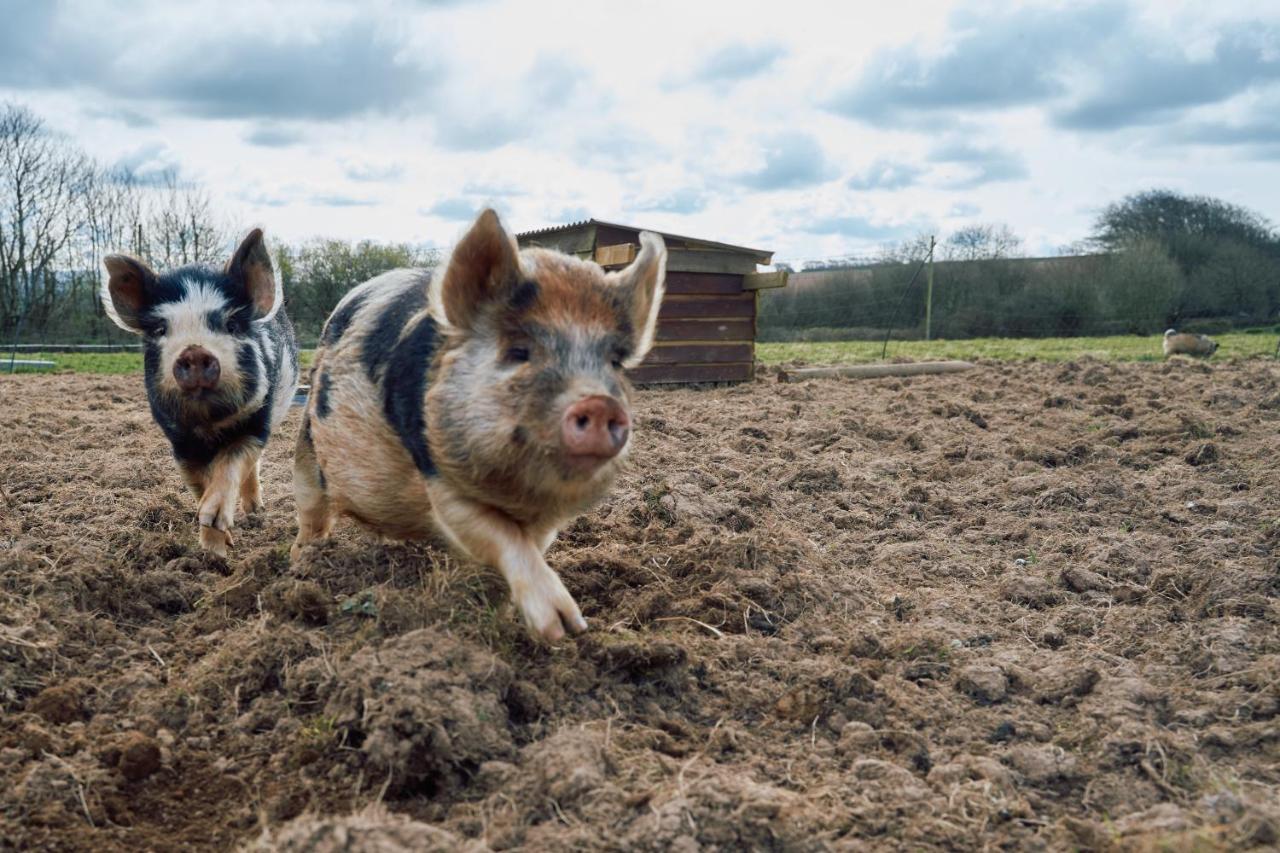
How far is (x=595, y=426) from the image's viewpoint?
288 cm

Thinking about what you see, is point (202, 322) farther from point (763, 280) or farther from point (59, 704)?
point (763, 280)

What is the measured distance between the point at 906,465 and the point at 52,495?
5385 mm

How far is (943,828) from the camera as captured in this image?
2.47 metres

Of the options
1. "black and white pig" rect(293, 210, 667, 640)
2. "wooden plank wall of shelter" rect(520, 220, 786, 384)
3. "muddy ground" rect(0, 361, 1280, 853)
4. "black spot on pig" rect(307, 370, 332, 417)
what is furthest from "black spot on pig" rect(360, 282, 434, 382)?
"wooden plank wall of shelter" rect(520, 220, 786, 384)

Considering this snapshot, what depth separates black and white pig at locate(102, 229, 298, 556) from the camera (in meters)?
4.85

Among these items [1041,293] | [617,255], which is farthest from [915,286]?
[617,255]

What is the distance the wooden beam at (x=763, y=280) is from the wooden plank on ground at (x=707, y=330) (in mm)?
462

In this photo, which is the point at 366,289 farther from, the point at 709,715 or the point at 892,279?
the point at 892,279

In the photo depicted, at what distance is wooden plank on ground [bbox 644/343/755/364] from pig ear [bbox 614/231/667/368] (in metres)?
8.72

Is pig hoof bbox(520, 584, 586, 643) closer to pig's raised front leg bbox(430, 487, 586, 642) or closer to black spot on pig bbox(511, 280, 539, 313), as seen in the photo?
pig's raised front leg bbox(430, 487, 586, 642)

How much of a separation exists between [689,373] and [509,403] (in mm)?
9710

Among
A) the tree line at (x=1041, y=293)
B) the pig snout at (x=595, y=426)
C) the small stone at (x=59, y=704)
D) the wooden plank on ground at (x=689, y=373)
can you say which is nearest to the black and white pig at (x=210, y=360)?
the small stone at (x=59, y=704)

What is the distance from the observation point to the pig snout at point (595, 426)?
2871 millimetres

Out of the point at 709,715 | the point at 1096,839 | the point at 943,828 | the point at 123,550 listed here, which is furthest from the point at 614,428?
the point at 123,550
